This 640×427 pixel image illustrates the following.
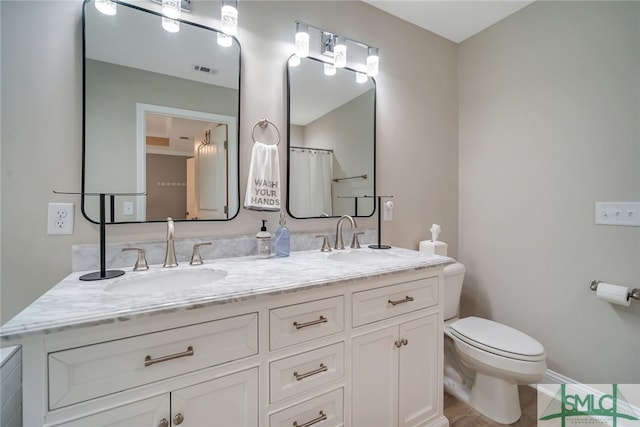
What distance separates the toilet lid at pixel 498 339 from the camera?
1.33m

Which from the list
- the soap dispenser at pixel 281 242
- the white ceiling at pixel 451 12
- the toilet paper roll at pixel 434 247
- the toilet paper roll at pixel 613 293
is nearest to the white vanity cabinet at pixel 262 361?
the soap dispenser at pixel 281 242

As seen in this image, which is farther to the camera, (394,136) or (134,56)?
(394,136)

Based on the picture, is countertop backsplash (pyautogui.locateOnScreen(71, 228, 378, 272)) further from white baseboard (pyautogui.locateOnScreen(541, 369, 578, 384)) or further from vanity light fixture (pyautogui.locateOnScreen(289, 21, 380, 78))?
white baseboard (pyautogui.locateOnScreen(541, 369, 578, 384))

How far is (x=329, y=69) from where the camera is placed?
166 centimetres

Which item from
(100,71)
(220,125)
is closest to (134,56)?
(100,71)

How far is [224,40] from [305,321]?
1341mm

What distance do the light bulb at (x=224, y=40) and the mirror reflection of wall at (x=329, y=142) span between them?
1.09 ft

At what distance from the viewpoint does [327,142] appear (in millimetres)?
1646

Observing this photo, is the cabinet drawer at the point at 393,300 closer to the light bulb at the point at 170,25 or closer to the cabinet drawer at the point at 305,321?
the cabinet drawer at the point at 305,321

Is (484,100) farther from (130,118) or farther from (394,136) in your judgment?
(130,118)

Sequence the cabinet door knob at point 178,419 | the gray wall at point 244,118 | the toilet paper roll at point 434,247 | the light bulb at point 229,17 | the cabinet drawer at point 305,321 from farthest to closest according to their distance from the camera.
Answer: the toilet paper roll at point 434,247
the light bulb at point 229,17
the gray wall at point 244,118
the cabinet drawer at point 305,321
the cabinet door knob at point 178,419

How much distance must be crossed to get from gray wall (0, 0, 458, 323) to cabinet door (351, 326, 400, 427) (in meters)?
0.72

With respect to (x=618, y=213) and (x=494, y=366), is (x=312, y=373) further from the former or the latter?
(x=618, y=213)

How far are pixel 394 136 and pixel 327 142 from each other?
56 centimetres
